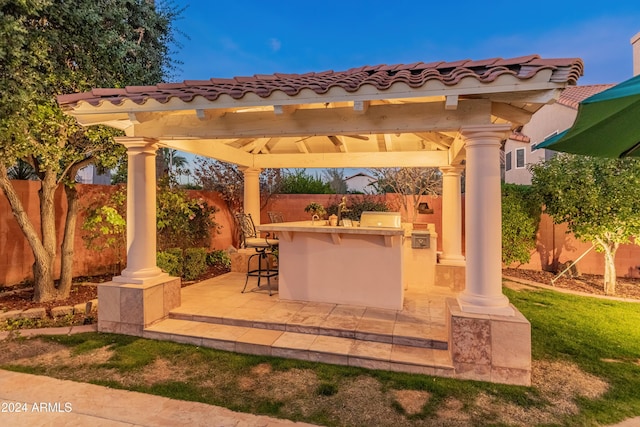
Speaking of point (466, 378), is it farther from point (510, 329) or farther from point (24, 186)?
point (24, 186)

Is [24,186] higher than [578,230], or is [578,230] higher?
[24,186]

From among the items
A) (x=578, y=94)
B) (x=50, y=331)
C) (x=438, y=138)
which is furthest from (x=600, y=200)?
(x=578, y=94)

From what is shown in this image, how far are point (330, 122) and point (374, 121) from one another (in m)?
0.51

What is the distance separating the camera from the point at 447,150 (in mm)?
6199

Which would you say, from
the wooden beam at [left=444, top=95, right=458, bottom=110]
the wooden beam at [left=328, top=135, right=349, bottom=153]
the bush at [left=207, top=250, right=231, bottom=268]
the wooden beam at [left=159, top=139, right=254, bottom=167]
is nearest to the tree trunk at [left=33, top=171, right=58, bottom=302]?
the wooden beam at [left=159, top=139, right=254, bottom=167]

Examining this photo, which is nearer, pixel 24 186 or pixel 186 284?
pixel 24 186

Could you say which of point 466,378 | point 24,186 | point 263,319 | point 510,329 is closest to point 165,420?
point 263,319

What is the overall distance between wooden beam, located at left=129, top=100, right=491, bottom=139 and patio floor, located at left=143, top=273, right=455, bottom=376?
2.34m

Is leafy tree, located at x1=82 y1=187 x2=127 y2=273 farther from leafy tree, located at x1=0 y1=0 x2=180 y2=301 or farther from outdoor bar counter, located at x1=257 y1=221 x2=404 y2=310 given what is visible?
outdoor bar counter, located at x1=257 y1=221 x2=404 y2=310

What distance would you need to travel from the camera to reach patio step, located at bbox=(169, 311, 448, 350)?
12.2 feet

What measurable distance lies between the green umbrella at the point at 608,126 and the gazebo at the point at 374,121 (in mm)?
757

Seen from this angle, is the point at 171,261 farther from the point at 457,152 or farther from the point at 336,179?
the point at 336,179

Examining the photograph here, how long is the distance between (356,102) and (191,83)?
2.42 m

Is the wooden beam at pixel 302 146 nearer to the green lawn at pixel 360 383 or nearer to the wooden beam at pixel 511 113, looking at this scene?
the wooden beam at pixel 511 113
